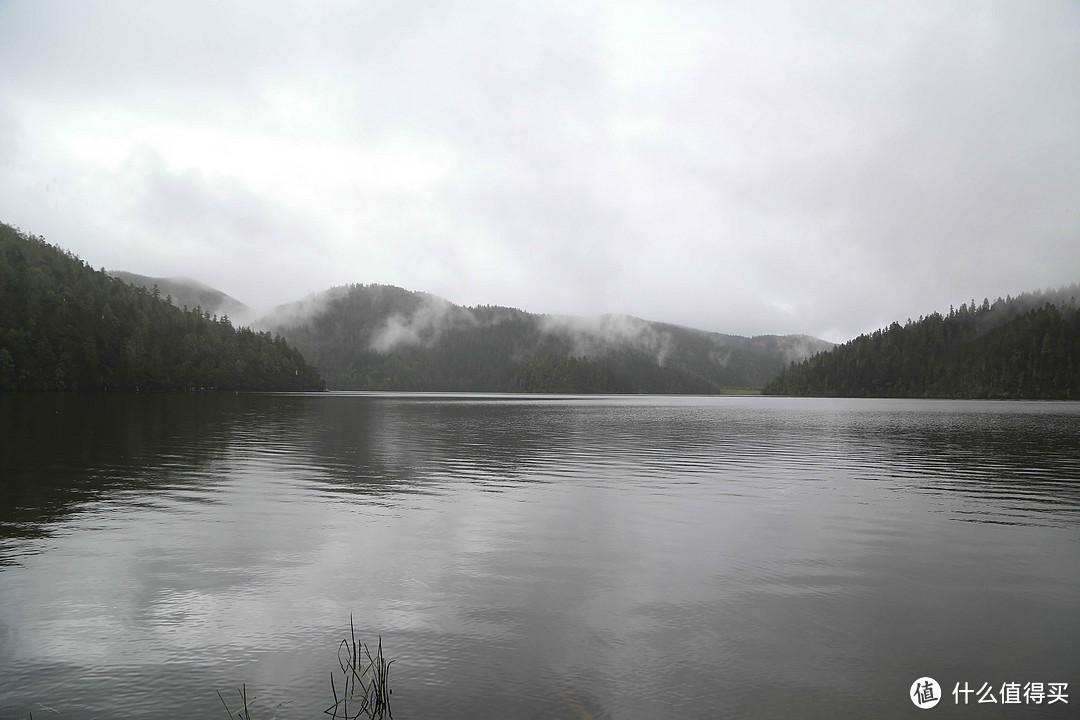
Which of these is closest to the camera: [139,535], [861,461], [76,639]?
[76,639]

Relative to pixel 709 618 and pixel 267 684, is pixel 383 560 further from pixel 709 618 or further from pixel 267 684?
pixel 709 618

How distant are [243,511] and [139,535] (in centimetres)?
500

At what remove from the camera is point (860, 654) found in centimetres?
1262

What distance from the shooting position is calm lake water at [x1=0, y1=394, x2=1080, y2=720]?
36.2 ft

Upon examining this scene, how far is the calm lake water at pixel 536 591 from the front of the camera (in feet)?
36.2

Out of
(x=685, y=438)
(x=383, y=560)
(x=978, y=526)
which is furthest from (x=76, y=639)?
(x=685, y=438)

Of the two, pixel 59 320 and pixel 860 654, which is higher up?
pixel 59 320

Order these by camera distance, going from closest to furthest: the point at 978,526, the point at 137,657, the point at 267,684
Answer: the point at 267,684
the point at 137,657
the point at 978,526

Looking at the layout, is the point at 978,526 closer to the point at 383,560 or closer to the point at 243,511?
the point at 383,560

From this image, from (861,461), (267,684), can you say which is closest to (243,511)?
(267,684)

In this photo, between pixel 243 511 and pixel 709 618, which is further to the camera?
pixel 243 511

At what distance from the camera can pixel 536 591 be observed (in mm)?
16438

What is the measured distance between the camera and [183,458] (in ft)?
145

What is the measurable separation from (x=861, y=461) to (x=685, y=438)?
74.7ft
